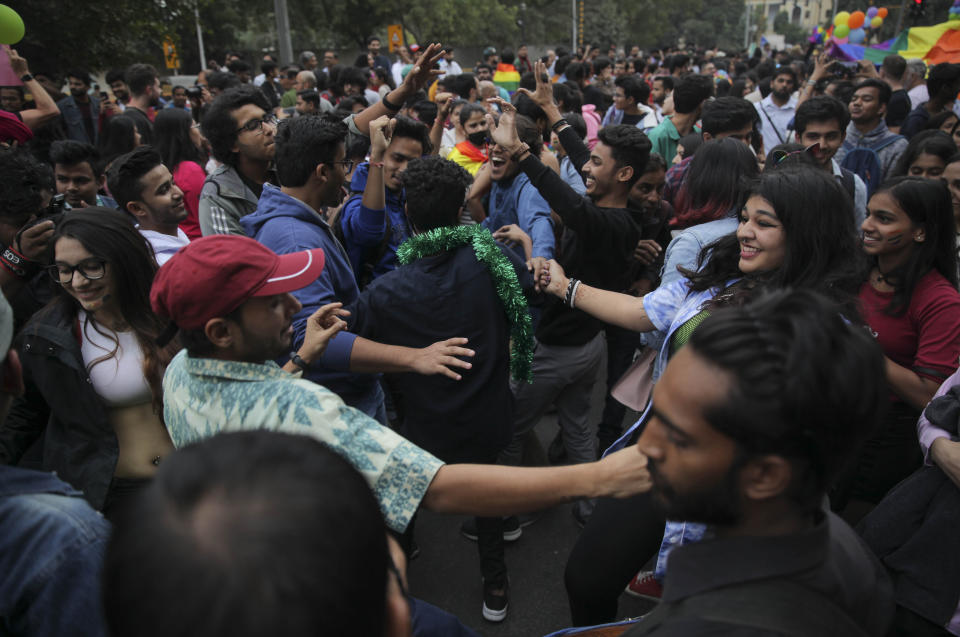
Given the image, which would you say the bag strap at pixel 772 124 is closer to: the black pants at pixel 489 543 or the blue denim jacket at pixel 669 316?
the blue denim jacket at pixel 669 316

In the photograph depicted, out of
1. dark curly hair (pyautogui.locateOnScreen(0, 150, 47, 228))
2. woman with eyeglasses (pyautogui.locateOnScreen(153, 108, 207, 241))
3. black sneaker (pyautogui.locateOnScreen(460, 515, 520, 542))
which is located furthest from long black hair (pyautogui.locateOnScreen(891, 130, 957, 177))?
dark curly hair (pyautogui.locateOnScreen(0, 150, 47, 228))

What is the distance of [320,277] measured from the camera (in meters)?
2.61

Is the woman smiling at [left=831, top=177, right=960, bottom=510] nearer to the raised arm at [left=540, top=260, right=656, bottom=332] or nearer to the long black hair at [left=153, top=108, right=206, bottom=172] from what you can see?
Answer: the raised arm at [left=540, top=260, right=656, bottom=332]

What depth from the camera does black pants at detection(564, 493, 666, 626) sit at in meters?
2.16

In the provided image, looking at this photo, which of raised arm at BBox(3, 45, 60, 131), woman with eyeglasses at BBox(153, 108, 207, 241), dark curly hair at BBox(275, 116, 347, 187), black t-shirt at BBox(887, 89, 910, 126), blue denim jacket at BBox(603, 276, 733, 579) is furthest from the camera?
black t-shirt at BBox(887, 89, 910, 126)

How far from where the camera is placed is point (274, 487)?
0.81m

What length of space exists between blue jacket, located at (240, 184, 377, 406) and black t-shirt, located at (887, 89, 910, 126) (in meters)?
7.05

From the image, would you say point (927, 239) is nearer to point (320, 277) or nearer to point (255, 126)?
point (320, 277)

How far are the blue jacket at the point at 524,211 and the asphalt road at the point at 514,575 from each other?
1654mm

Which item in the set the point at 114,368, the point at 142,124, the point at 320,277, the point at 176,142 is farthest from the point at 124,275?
the point at 142,124

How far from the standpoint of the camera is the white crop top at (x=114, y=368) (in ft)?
7.62

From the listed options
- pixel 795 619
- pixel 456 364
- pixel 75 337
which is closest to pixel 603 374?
pixel 456 364

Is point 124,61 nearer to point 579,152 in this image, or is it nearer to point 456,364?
point 579,152

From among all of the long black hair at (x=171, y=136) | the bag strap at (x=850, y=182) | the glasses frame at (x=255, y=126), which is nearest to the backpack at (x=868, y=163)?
the bag strap at (x=850, y=182)
